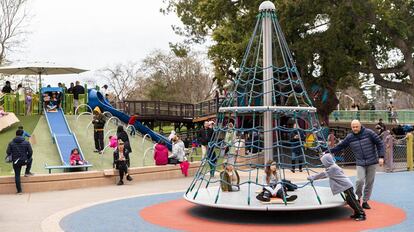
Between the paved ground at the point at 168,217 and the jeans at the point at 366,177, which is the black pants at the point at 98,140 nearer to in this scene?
the paved ground at the point at 168,217

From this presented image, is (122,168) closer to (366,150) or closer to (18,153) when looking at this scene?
(18,153)

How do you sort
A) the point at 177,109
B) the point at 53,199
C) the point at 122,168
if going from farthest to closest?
the point at 177,109 < the point at 122,168 < the point at 53,199

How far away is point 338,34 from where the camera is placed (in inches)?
1039

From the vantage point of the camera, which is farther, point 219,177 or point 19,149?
point 219,177

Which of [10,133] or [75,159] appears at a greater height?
[10,133]

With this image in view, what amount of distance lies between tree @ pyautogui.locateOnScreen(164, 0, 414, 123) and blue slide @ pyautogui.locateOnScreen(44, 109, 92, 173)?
1024cm

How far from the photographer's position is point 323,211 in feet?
36.0

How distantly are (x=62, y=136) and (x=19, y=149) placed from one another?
6431 millimetres

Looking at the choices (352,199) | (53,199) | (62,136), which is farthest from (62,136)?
(352,199)

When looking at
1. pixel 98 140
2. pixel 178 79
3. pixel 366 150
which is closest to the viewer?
pixel 366 150

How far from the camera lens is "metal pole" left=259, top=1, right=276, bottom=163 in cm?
1136

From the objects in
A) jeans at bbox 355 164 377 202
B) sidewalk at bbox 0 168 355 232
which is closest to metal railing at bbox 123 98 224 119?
sidewalk at bbox 0 168 355 232

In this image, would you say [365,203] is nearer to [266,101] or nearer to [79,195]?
[266,101]

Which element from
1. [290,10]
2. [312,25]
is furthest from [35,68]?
[312,25]
